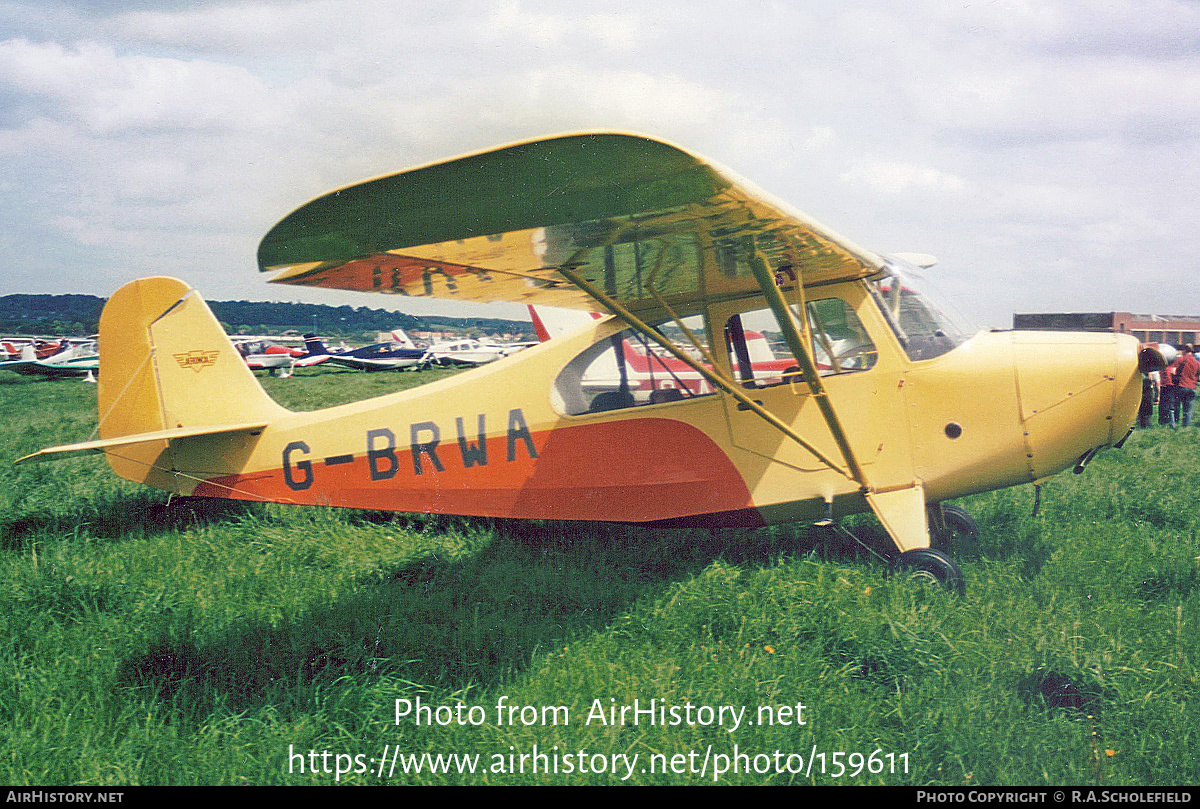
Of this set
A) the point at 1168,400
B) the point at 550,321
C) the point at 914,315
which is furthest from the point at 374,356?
the point at 914,315

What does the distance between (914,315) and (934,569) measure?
61.7 inches

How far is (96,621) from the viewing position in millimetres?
3514

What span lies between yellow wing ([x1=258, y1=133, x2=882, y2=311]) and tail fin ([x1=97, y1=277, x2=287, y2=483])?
7.78 feet

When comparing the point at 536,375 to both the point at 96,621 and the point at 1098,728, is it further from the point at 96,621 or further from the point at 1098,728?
the point at 1098,728

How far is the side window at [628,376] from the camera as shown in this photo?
4336 millimetres

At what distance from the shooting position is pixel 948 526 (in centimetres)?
505

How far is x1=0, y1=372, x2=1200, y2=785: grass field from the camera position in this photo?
251 cm

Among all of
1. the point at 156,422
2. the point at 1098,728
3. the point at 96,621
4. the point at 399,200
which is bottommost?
the point at 1098,728

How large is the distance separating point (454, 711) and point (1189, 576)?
4.27 meters

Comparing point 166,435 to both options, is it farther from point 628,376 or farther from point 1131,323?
point 1131,323

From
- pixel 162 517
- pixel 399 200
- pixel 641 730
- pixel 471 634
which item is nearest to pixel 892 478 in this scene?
pixel 641 730

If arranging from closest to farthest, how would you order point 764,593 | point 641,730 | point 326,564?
point 641,730
point 764,593
point 326,564

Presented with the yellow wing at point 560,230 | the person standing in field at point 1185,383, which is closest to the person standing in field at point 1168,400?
the person standing in field at point 1185,383

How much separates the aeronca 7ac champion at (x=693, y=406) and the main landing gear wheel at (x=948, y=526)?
48 millimetres
